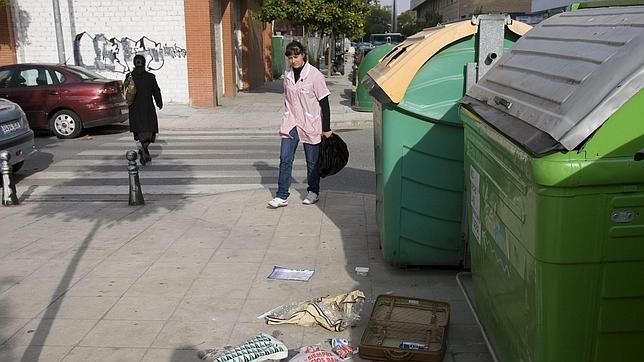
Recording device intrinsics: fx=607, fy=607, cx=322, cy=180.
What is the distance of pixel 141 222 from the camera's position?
22.4ft

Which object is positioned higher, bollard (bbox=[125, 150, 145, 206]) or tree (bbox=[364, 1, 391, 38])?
tree (bbox=[364, 1, 391, 38])

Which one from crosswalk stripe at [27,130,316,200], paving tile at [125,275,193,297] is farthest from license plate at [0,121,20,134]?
A: paving tile at [125,275,193,297]

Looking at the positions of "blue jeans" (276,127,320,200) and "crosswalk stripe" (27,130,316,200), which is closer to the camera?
"blue jeans" (276,127,320,200)

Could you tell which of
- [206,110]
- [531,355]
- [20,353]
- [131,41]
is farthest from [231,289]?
[131,41]

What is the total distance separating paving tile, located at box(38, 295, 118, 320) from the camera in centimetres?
437

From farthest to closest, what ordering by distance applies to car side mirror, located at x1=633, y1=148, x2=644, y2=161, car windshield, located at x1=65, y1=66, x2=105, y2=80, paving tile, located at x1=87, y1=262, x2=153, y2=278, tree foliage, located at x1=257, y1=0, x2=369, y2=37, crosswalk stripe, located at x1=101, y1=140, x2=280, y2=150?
tree foliage, located at x1=257, y1=0, x2=369, y2=37 < car windshield, located at x1=65, y1=66, x2=105, y2=80 < crosswalk stripe, located at x1=101, y1=140, x2=280, y2=150 < paving tile, located at x1=87, y1=262, x2=153, y2=278 < car side mirror, located at x1=633, y1=148, x2=644, y2=161

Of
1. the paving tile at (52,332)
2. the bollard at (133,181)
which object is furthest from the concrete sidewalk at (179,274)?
the bollard at (133,181)

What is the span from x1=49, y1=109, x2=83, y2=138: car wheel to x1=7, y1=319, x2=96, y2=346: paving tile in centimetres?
985

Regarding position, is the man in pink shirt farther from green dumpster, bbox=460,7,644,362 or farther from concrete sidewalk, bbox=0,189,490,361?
green dumpster, bbox=460,7,644,362

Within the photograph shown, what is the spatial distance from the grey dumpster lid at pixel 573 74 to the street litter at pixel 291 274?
91.9 inches

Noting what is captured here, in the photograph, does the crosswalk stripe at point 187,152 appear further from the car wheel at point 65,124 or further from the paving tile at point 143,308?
the paving tile at point 143,308

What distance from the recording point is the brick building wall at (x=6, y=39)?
714 inches

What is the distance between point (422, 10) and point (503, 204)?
108727 mm

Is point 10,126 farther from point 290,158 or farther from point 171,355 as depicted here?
point 171,355
